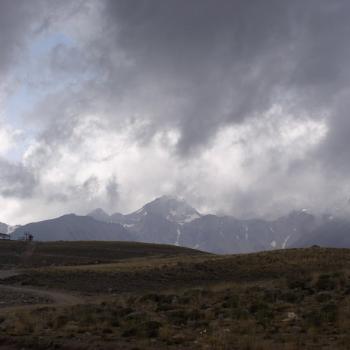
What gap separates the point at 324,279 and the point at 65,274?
27663 mm

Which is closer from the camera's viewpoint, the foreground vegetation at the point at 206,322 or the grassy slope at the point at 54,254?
the foreground vegetation at the point at 206,322

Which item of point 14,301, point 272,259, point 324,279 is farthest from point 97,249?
point 324,279

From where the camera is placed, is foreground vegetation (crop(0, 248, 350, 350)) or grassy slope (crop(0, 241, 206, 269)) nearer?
foreground vegetation (crop(0, 248, 350, 350))

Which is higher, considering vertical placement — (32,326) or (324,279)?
(324,279)

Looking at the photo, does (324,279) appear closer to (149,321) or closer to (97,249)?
(149,321)

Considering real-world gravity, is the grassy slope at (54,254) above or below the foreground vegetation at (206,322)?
above

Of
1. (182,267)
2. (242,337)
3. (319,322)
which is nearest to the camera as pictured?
(242,337)

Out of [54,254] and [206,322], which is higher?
[54,254]

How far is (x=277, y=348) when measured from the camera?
1614cm

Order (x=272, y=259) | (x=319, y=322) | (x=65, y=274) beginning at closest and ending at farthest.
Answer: (x=319, y=322) → (x=65, y=274) → (x=272, y=259)

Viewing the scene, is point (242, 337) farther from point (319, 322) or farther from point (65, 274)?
point (65, 274)

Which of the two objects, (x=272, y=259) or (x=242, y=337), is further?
(x=272, y=259)

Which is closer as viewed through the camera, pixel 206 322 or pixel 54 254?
pixel 206 322

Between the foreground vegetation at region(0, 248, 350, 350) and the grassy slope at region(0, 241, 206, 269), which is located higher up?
the grassy slope at region(0, 241, 206, 269)
